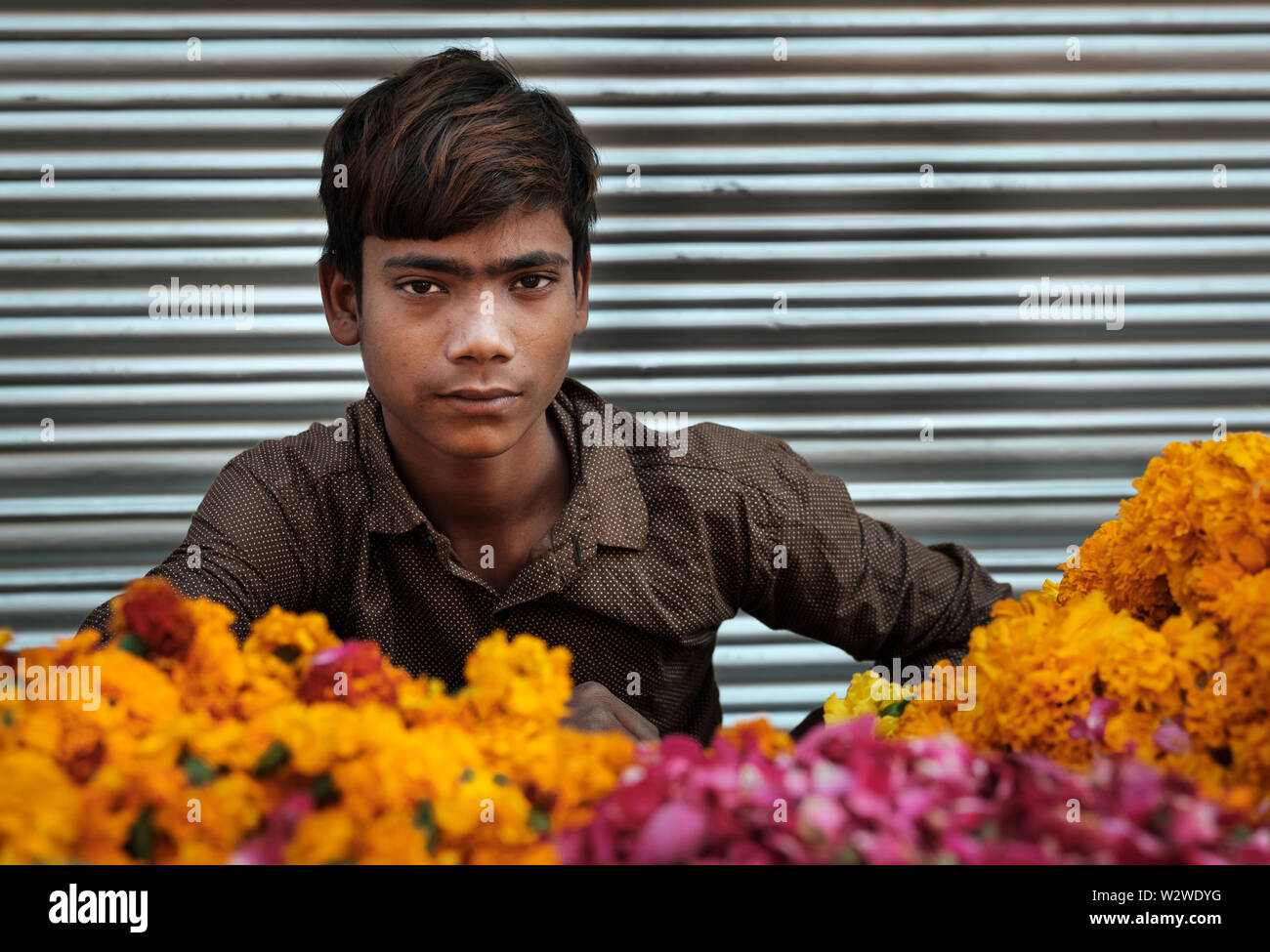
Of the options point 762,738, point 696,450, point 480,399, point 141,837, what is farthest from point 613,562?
point 141,837

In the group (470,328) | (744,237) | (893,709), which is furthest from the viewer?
(744,237)

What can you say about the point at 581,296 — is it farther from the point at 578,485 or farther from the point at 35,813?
the point at 35,813

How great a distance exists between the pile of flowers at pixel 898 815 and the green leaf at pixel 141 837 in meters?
0.34

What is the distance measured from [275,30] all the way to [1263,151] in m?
2.83

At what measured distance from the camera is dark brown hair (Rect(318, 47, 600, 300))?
5.49 feet

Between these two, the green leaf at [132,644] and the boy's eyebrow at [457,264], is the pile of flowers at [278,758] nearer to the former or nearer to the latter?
the green leaf at [132,644]

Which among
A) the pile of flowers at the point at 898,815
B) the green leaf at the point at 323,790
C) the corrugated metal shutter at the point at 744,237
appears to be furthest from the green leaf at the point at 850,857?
the corrugated metal shutter at the point at 744,237

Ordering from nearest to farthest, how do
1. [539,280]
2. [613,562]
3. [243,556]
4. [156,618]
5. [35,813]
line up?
[35,813], [156,618], [539,280], [243,556], [613,562]

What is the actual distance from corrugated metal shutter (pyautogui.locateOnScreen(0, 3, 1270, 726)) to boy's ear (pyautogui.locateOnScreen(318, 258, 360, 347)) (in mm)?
1020

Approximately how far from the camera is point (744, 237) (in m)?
2.99

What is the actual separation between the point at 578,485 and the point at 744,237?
1275 millimetres

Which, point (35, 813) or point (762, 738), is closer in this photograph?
point (35, 813)

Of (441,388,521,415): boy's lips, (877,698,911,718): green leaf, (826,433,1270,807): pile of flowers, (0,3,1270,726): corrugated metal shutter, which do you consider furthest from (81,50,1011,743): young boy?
(0,3,1270,726): corrugated metal shutter
